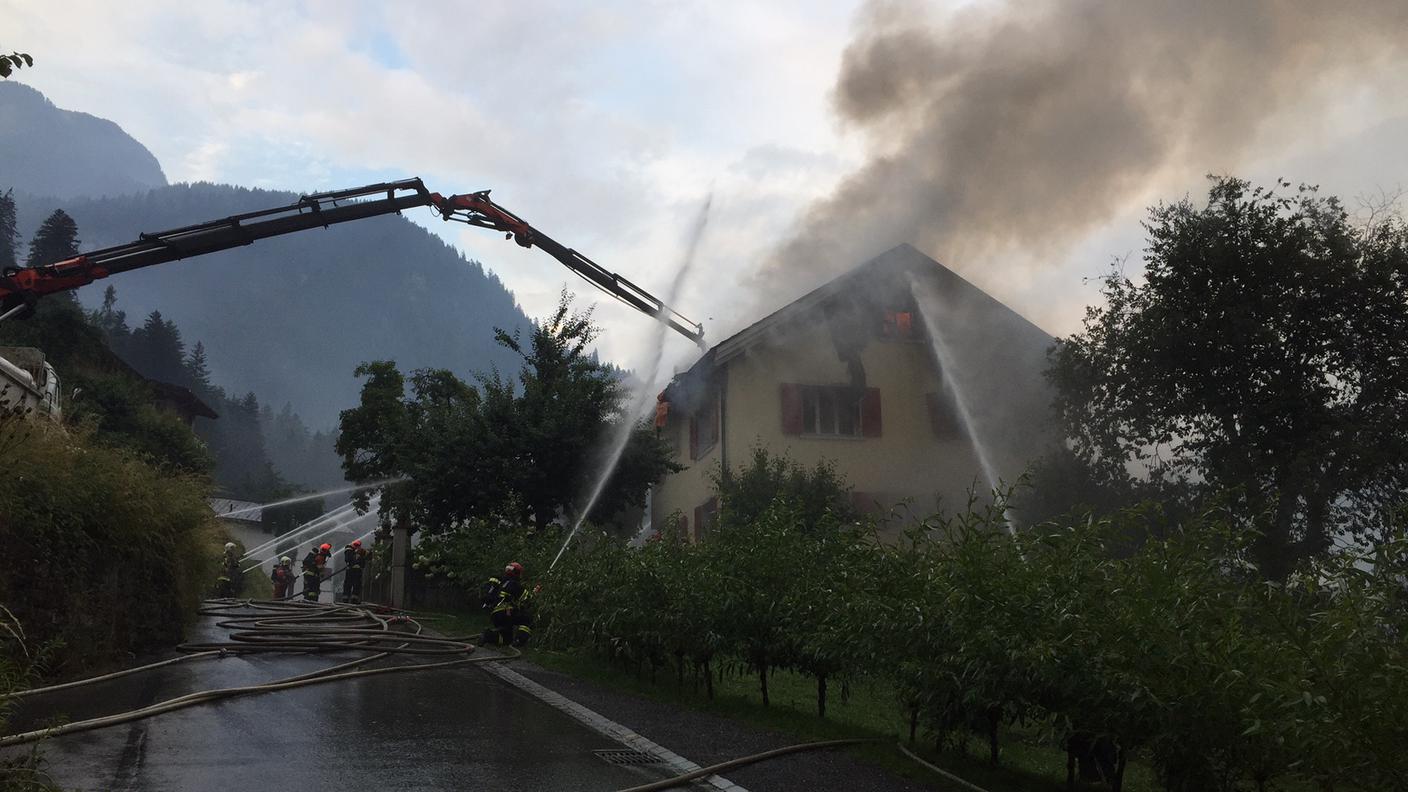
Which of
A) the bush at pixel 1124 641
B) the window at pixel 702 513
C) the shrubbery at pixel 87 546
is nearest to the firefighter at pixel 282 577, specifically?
the window at pixel 702 513

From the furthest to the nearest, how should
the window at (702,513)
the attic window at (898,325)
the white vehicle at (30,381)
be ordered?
1. the attic window at (898,325)
2. the window at (702,513)
3. the white vehicle at (30,381)

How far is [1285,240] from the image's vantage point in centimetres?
2014

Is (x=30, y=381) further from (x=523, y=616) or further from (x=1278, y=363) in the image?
(x=1278, y=363)

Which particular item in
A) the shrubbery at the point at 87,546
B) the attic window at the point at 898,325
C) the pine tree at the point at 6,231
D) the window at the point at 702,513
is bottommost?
the shrubbery at the point at 87,546

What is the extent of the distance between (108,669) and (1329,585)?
446 inches

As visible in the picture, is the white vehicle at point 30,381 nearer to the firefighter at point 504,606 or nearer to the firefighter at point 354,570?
the firefighter at point 504,606

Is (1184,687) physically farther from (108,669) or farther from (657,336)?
(657,336)

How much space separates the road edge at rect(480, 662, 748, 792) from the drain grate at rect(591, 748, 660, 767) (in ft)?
0.23

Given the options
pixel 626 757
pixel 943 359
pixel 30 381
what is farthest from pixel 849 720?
pixel 943 359

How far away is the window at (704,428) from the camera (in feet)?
96.8

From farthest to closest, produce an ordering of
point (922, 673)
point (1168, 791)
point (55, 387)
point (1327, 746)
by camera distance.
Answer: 1. point (55, 387)
2. point (922, 673)
3. point (1168, 791)
4. point (1327, 746)

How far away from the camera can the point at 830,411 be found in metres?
29.2

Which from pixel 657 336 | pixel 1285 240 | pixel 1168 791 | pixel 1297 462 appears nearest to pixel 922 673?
pixel 1168 791

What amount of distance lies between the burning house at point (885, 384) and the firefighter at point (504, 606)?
11495 mm
